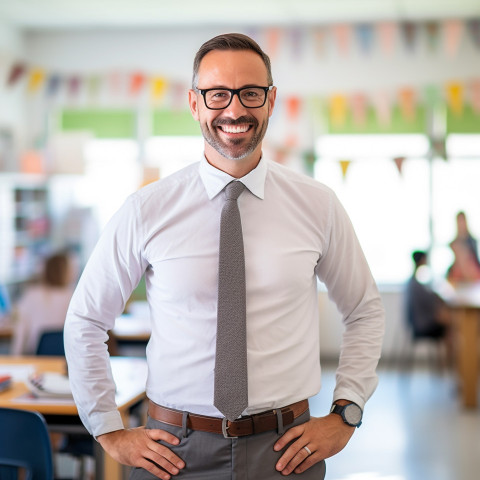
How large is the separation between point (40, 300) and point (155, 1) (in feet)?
11.4

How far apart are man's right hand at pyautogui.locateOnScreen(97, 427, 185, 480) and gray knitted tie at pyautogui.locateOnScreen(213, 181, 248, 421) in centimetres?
16

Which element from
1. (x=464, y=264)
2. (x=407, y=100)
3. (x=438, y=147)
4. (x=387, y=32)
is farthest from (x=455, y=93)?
(x=464, y=264)

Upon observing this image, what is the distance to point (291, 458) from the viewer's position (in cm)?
158

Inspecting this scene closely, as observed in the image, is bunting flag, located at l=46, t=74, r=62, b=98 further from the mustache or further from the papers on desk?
the mustache

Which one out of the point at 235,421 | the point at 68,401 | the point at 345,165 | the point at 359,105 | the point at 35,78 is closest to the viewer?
the point at 235,421

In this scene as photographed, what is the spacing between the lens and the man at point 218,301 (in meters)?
1.59

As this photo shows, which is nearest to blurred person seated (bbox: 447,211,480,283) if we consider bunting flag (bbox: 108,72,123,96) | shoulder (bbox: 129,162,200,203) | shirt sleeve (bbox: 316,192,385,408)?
bunting flag (bbox: 108,72,123,96)

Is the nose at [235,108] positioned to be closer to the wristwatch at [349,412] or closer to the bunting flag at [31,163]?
the wristwatch at [349,412]

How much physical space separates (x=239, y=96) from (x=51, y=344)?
2.55 m

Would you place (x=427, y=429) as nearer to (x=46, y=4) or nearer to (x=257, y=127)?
(x=257, y=127)

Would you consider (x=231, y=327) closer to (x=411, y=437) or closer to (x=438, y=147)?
(x=411, y=437)

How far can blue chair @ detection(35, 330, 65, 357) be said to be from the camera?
3.76 meters

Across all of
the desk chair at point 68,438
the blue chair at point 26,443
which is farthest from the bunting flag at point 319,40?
the blue chair at point 26,443

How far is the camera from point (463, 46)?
7.40 metres
